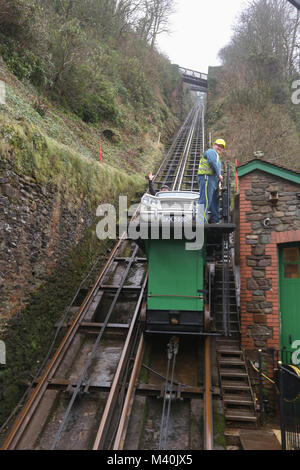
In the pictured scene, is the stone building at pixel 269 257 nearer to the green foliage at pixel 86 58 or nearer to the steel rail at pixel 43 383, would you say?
the steel rail at pixel 43 383

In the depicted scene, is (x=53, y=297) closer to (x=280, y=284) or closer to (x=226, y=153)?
(x=280, y=284)

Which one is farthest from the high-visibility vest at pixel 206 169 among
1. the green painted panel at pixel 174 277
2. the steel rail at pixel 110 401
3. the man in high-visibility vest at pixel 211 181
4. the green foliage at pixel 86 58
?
the green foliage at pixel 86 58

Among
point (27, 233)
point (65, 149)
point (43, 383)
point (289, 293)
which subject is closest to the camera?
point (43, 383)

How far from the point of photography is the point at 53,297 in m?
6.84

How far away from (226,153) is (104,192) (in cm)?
968

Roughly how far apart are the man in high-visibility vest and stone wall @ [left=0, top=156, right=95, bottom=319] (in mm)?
3158

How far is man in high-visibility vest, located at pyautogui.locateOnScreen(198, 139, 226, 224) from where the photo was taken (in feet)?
21.4

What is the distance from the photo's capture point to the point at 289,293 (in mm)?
6535

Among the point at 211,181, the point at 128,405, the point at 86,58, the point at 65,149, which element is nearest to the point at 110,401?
the point at 128,405

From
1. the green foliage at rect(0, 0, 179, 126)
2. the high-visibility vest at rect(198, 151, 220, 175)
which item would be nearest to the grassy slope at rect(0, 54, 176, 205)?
the green foliage at rect(0, 0, 179, 126)

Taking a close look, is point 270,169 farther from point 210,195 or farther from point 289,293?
point 289,293

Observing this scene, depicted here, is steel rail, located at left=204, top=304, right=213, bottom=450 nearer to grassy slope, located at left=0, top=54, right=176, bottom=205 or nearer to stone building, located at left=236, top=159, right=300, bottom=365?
stone building, located at left=236, top=159, right=300, bottom=365

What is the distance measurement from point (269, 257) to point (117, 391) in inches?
149
